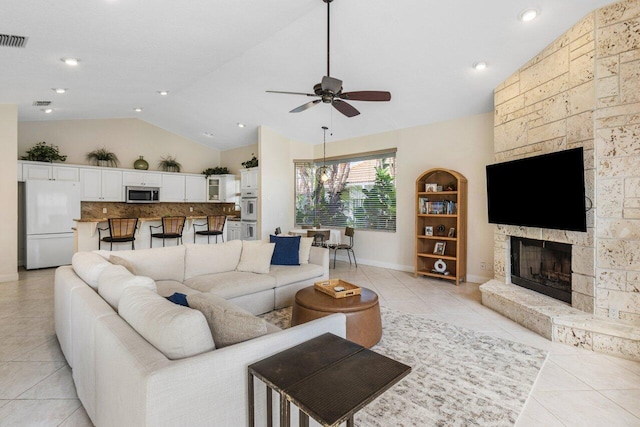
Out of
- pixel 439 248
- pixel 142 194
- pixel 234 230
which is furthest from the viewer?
pixel 234 230

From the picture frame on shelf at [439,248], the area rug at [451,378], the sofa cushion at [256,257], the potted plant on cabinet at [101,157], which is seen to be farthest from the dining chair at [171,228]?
the picture frame on shelf at [439,248]

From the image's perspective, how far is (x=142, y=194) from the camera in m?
7.40

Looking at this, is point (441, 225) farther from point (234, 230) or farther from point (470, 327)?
point (234, 230)

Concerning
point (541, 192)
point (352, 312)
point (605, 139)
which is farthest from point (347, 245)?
point (605, 139)

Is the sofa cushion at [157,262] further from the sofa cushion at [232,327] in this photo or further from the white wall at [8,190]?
the white wall at [8,190]

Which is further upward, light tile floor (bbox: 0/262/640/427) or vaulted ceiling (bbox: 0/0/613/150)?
vaulted ceiling (bbox: 0/0/613/150)

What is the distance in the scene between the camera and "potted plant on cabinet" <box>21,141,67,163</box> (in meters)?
6.09

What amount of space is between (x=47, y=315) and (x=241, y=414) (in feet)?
11.6

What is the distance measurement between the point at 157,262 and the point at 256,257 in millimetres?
1092

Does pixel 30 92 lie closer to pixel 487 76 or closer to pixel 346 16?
pixel 346 16

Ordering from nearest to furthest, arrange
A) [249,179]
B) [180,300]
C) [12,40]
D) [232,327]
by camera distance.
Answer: [232,327] < [180,300] < [12,40] < [249,179]

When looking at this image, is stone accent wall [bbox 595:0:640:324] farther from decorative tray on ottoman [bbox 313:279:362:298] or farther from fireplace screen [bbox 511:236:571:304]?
decorative tray on ottoman [bbox 313:279:362:298]

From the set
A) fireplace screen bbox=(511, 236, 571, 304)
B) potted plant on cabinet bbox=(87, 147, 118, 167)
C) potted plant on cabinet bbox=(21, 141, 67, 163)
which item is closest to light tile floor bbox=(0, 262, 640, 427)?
fireplace screen bbox=(511, 236, 571, 304)

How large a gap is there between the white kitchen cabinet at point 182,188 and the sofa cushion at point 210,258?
483 cm
